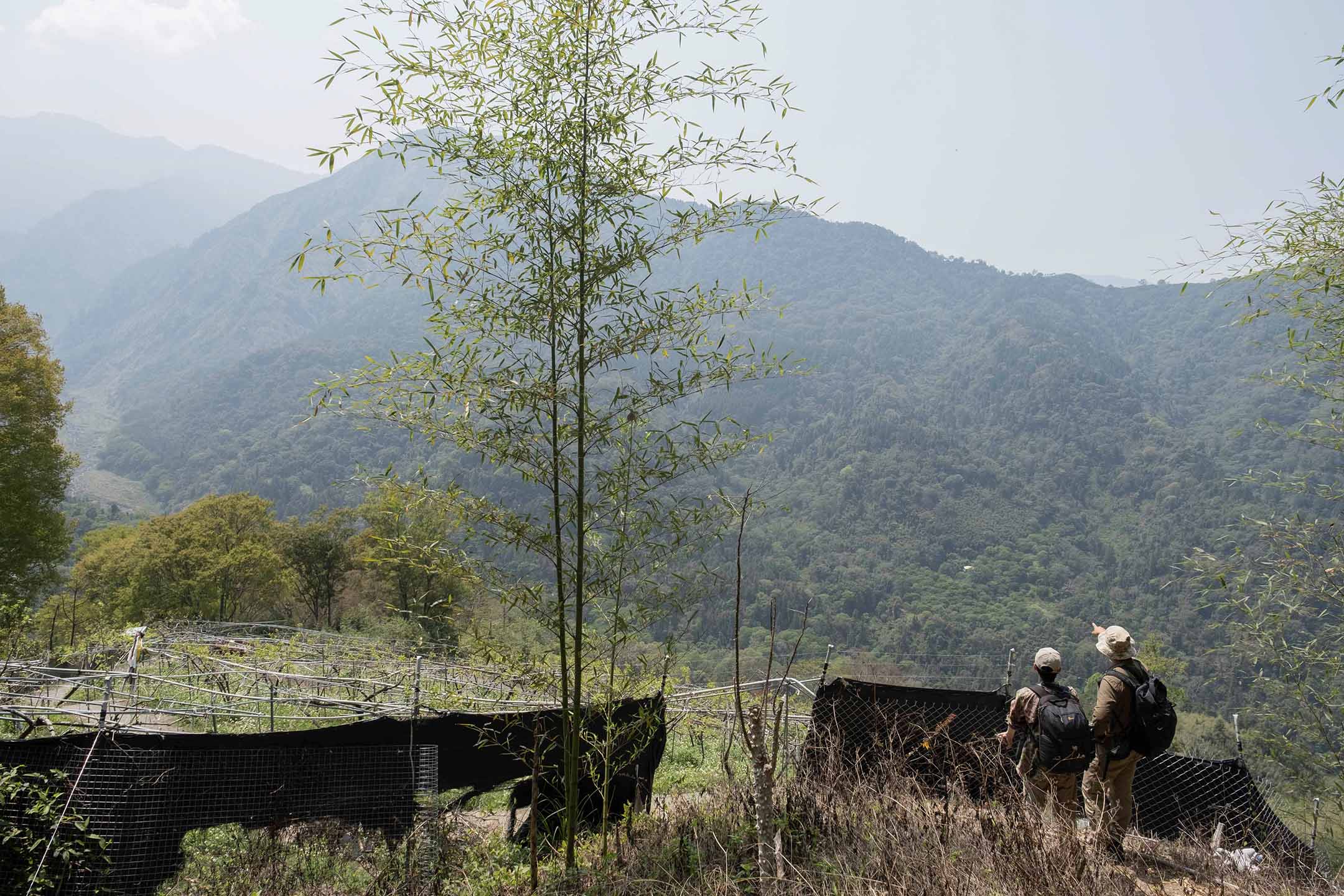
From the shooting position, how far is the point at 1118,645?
3.96m

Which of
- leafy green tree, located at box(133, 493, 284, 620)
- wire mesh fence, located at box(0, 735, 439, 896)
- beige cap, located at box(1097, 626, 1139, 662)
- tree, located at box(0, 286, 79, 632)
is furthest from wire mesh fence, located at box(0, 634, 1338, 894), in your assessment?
leafy green tree, located at box(133, 493, 284, 620)

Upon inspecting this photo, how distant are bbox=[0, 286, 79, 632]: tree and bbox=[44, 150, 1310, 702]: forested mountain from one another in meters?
17.7

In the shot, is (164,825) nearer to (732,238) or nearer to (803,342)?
(803,342)

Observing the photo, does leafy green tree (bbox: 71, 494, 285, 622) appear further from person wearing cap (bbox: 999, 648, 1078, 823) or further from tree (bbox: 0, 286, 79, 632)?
person wearing cap (bbox: 999, 648, 1078, 823)

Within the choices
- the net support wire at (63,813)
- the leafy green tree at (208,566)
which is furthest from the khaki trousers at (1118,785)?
the leafy green tree at (208,566)

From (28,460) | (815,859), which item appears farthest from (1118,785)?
(28,460)

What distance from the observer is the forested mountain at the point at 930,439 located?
208ft

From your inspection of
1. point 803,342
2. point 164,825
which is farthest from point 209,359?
point 164,825

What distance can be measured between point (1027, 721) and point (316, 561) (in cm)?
2677

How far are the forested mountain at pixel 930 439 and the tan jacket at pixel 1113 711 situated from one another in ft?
104

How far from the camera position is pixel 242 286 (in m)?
191

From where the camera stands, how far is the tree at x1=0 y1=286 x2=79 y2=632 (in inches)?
575

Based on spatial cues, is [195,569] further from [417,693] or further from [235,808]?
[235,808]

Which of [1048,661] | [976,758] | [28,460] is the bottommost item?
[976,758]
